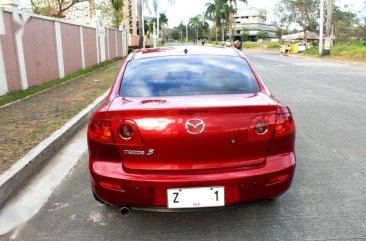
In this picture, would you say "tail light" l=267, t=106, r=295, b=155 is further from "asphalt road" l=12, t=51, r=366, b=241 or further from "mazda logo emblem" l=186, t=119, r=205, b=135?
"mazda logo emblem" l=186, t=119, r=205, b=135

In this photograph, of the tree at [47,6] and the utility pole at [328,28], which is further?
the utility pole at [328,28]

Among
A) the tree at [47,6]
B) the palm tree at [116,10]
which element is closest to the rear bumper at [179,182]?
the tree at [47,6]

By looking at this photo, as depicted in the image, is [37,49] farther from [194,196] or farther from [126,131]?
[194,196]

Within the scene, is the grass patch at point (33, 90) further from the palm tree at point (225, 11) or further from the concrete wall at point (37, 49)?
the palm tree at point (225, 11)

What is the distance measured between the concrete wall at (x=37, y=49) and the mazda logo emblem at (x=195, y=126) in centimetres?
774

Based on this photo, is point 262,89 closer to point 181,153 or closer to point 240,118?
point 240,118

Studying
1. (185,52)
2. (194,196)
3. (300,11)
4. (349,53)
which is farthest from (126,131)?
(300,11)

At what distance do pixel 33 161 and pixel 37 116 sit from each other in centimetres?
295

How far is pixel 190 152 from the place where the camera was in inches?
114

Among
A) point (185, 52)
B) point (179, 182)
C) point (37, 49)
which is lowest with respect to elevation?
point (179, 182)

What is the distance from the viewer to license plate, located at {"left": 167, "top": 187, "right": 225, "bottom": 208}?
113 inches

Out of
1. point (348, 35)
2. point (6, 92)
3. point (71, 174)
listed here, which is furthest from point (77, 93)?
point (348, 35)

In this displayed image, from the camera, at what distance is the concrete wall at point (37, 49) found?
9641 mm

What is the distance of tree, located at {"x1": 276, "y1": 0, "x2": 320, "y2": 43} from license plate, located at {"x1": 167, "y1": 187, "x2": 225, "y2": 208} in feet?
172
